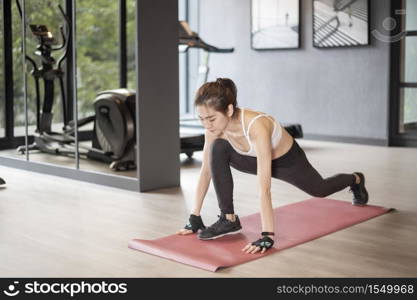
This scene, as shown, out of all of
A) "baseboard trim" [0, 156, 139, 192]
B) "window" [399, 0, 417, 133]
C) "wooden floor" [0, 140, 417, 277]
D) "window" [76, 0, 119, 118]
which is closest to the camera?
"wooden floor" [0, 140, 417, 277]

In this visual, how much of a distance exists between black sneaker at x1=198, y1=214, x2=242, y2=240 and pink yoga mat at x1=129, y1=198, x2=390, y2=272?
26 millimetres

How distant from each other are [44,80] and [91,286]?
4.30 meters

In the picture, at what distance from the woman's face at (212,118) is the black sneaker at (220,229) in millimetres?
554

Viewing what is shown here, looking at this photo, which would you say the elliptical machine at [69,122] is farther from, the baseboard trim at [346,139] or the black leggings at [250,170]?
the baseboard trim at [346,139]

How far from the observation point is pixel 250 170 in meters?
3.62

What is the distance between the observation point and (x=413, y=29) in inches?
290

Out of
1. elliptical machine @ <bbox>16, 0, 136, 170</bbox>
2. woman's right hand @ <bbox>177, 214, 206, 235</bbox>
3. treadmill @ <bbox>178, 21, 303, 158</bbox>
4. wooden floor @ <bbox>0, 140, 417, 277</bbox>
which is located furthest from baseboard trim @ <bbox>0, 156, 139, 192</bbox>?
woman's right hand @ <bbox>177, 214, 206, 235</bbox>

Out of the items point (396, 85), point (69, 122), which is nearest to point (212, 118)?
point (69, 122)

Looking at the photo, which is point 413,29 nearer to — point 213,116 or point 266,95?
point 266,95

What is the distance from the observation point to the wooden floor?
9.95ft

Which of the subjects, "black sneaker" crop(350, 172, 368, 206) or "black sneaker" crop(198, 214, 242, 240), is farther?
"black sneaker" crop(350, 172, 368, 206)

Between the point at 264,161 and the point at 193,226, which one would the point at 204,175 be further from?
the point at 264,161

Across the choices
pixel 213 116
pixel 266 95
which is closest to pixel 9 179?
pixel 213 116

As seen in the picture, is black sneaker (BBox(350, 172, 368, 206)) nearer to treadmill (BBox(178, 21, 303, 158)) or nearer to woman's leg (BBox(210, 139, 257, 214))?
woman's leg (BBox(210, 139, 257, 214))
